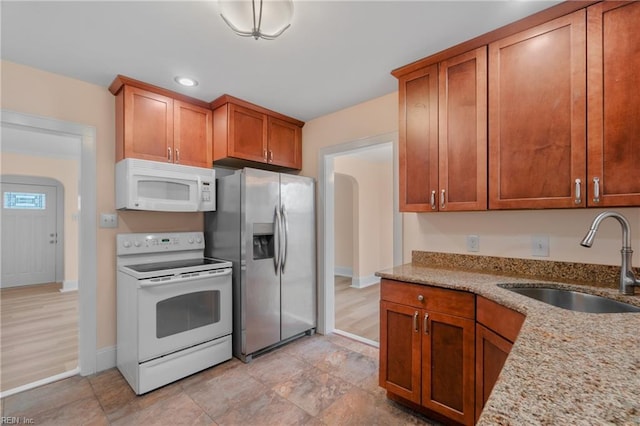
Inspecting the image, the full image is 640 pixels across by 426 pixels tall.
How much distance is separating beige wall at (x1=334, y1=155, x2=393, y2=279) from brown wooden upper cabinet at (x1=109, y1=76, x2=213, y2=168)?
8.78ft

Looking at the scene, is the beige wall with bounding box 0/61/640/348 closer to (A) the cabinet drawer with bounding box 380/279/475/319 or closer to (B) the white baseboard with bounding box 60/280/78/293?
(A) the cabinet drawer with bounding box 380/279/475/319

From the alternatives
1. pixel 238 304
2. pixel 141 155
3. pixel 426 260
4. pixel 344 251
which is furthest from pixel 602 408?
pixel 344 251

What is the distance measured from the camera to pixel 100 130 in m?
2.52

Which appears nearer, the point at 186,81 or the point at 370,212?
the point at 186,81

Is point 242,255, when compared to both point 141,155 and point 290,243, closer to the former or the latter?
point 290,243

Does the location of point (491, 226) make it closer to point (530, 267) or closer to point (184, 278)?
point (530, 267)

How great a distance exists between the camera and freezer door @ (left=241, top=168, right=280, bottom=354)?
2641 mm

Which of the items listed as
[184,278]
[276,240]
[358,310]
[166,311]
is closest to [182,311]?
[166,311]

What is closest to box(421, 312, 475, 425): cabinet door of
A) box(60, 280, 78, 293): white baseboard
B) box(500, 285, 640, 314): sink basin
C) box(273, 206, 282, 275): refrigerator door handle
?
box(500, 285, 640, 314): sink basin

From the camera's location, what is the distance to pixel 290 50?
6.60ft

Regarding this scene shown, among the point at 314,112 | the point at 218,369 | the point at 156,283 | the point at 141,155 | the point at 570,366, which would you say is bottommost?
the point at 218,369

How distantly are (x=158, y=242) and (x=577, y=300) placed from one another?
3.09 meters

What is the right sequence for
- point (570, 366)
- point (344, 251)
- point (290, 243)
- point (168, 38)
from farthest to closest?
point (344, 251) → point (290, 243) → point (168, 38) → point (570, 366)

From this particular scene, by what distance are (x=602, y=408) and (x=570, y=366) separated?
7.4 inches
